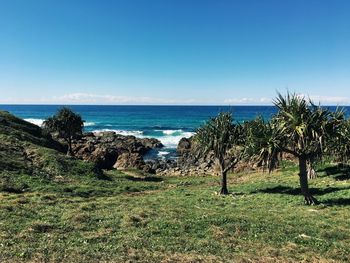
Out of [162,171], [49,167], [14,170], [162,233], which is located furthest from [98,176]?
[162,233]

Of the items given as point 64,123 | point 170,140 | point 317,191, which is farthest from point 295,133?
point 170,140

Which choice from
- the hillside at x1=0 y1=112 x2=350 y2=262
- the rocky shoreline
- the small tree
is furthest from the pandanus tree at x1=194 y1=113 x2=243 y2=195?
the small tree

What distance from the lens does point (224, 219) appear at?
850 inches

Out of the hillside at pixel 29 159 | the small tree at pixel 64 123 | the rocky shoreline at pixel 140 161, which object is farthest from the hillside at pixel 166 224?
the rocky shoreline at pixel 140 161

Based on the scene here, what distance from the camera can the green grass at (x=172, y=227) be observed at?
1554cm

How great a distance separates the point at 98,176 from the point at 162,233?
27.2 meters

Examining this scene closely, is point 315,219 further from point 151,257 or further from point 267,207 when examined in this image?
point 151,257

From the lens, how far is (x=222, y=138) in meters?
35.7

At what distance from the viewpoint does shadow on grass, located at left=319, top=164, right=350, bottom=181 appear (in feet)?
132

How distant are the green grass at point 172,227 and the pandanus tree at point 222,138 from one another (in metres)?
4.89

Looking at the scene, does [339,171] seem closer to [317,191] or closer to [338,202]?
[317,191]

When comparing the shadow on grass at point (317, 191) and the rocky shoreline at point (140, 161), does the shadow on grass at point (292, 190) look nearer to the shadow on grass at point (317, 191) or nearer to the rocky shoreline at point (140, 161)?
the shadow on grass at point (317, 191)

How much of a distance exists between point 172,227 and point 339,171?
99.1 ft

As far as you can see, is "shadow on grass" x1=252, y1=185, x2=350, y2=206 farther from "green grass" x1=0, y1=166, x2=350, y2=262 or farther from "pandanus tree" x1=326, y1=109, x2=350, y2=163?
"pandanus tree" x1=326, y1=109, x2=350, y2=163
